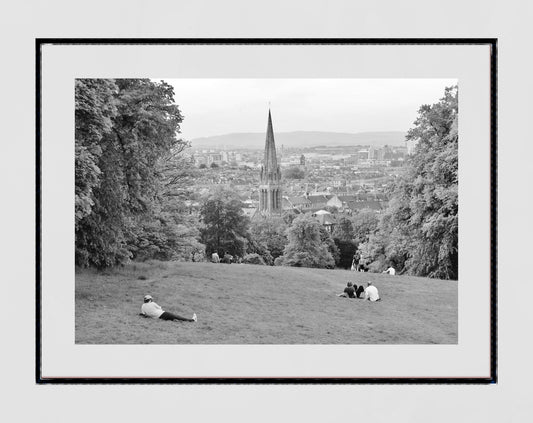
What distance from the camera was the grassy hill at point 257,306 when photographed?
751cm

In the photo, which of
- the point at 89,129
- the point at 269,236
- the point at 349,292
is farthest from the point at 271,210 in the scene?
the point at 89,129

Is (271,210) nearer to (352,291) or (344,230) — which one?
(344,230)

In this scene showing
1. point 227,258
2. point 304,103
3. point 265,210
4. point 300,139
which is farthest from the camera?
point 227,258

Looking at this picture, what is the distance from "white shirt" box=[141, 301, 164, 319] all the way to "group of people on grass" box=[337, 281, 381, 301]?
6.70 feet

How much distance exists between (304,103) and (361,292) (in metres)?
2.24

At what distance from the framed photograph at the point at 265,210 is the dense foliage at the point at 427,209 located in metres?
0.02

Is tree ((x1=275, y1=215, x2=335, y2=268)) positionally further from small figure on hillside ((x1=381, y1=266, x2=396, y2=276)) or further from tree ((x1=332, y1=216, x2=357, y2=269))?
small figure on hillside ((x1=381, y1=266, x2=396, y2=276))

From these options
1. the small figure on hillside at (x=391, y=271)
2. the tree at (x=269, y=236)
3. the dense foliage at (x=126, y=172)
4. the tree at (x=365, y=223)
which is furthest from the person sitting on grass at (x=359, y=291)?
the dense foliage at (x=126, y=172)

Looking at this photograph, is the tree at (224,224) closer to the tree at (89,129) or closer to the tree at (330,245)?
the tree at (330,245)

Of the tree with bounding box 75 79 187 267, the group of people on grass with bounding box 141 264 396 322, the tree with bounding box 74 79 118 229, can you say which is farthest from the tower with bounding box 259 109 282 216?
the tree with bounding box 74 79 118 229

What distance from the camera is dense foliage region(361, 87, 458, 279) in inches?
310

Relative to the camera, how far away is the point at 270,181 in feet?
25.8
